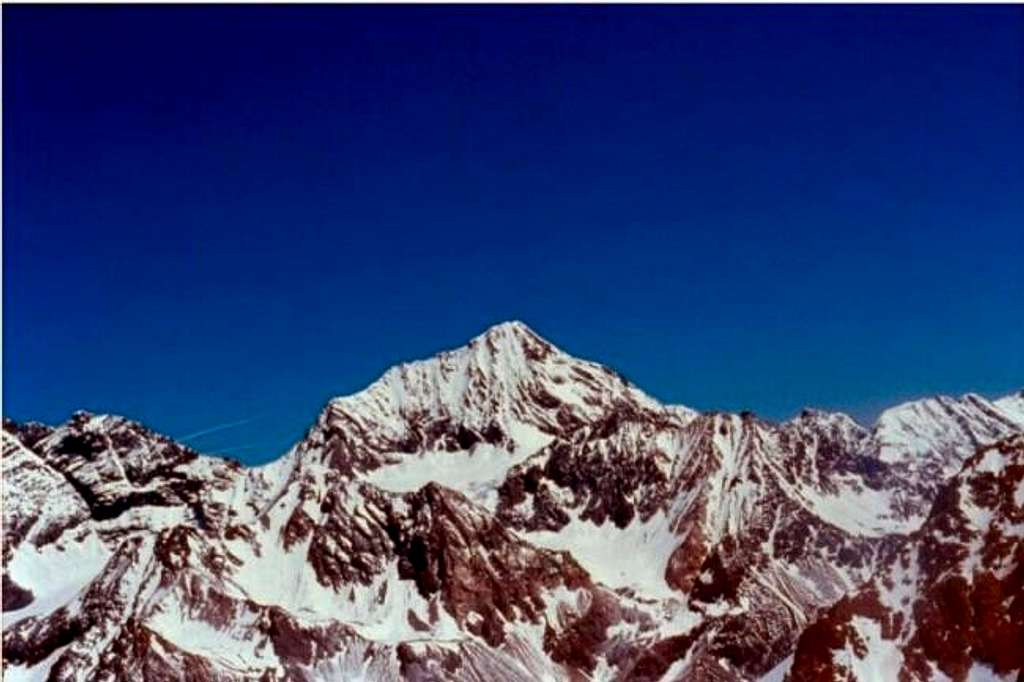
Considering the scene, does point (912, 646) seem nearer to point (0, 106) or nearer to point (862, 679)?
point (862, 679)

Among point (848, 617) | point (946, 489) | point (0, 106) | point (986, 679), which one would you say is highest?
point (946, 489)

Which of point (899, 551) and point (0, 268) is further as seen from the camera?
point (899, 551)

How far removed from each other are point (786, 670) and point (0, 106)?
129m

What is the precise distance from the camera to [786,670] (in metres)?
156

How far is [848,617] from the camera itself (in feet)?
458

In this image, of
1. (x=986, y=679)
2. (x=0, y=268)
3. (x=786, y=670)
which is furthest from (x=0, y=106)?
(x=786, y=670)

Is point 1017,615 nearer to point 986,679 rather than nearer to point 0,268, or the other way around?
point 986,679

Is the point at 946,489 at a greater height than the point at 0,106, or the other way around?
the point at 946,489

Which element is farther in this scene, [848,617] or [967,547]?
[848,617]

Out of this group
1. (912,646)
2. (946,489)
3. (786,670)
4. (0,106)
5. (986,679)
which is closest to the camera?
(0,106)

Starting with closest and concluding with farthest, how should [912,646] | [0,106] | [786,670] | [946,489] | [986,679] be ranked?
[0,106]
[986,679]
[912,646]
[946,489]
[786,670]

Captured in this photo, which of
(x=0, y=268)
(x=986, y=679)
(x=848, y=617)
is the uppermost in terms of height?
(x=848, y=617)

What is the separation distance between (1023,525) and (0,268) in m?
106

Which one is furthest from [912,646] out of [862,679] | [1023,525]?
[1023,525]
